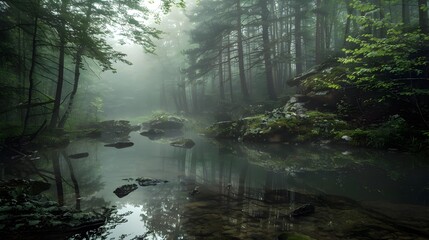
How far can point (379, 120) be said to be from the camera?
1198 cm

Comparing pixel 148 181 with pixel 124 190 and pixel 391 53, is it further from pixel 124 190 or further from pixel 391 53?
pixel 391 53

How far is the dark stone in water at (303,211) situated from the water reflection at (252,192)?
0.13 metres

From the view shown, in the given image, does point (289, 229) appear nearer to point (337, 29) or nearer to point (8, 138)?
point (8, 138)

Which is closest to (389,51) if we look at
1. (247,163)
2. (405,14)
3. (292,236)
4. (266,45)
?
(247,163)

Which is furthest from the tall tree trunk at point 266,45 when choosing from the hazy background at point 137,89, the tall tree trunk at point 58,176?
the hazy background at point 137,89

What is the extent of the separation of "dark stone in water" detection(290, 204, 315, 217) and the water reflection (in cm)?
13

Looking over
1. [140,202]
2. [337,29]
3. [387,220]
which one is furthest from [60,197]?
[337,29]

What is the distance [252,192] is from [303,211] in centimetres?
175

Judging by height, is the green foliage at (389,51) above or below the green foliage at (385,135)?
above

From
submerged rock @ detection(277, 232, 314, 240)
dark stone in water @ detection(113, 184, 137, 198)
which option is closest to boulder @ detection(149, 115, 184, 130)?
dark stone in water @ detection(113, 184, 137, 198)

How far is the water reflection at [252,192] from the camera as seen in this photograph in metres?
4.65

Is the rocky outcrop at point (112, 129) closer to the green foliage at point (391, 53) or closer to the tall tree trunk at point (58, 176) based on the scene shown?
the tall tree trunk at point (58, 176)

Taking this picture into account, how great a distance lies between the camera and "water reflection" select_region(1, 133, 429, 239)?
4.65m

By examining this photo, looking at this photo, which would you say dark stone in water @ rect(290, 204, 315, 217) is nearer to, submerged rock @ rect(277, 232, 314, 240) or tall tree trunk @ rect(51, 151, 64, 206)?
submerged rock @ rect(277, 232, 314, 240)
